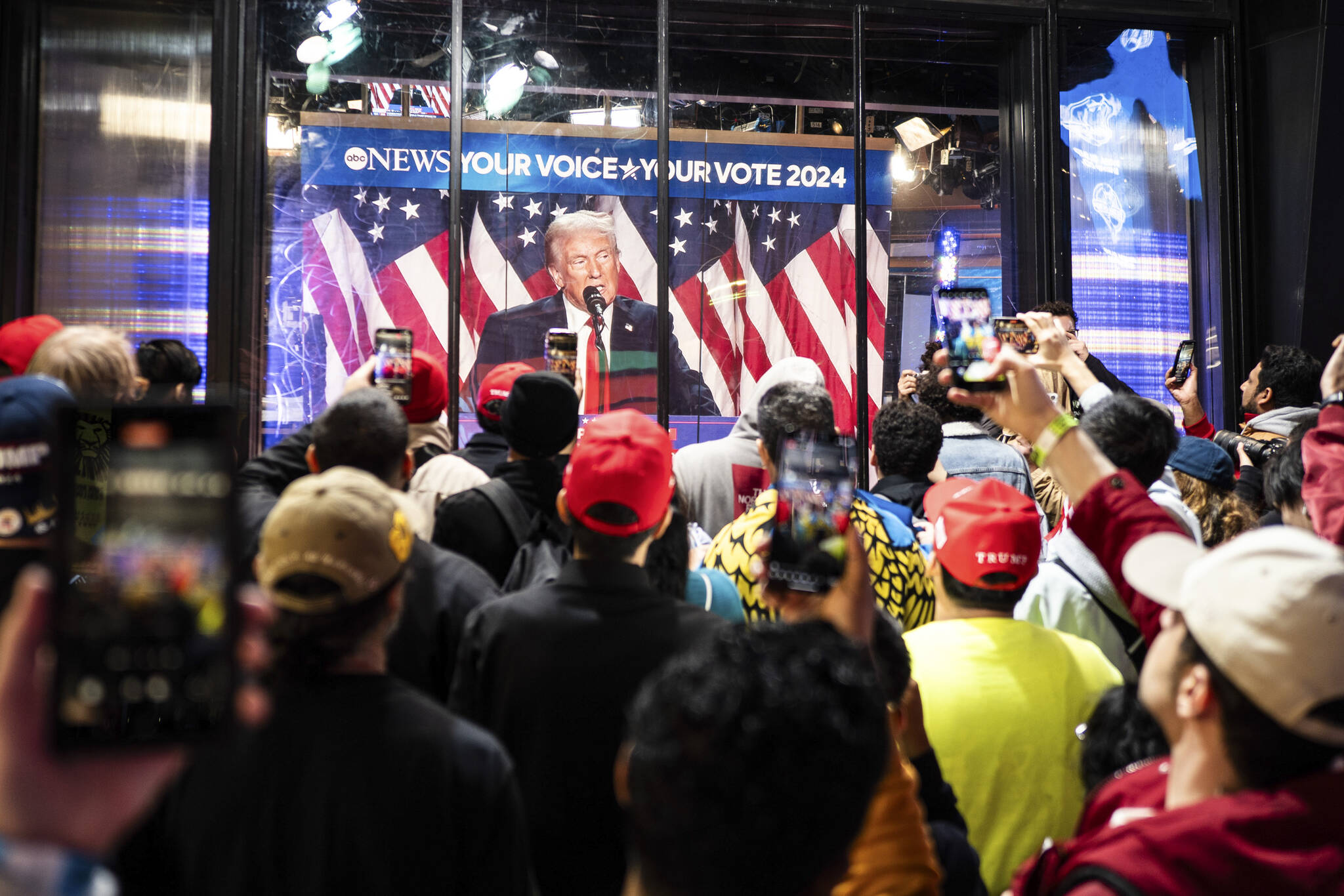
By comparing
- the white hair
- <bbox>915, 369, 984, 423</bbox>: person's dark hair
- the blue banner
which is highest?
the blue banner

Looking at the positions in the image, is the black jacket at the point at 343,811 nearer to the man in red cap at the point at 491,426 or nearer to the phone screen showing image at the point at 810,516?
the phone screen showing image at the point at 810,516

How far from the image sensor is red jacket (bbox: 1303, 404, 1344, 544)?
329 centimetres

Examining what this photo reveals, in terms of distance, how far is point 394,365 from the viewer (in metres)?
4.07

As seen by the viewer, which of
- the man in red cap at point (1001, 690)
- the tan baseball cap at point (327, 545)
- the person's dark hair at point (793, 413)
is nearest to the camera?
the tan baseball cap at point (327, 545)

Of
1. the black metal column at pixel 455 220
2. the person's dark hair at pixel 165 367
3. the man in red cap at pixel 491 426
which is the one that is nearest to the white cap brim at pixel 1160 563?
the man in red cap at pixel 491 426

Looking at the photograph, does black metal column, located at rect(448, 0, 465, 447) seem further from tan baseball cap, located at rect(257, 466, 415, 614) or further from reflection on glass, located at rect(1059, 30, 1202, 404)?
tan baseball cap, located at rect(257, 466, 415, 614)

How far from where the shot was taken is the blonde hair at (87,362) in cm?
325

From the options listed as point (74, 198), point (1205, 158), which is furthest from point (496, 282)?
point (1205, 158)

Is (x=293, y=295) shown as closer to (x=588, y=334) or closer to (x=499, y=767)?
(x=588, y=334)

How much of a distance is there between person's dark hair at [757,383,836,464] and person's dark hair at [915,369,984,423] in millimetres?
1399

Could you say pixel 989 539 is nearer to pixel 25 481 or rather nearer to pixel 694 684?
pixel 694 684

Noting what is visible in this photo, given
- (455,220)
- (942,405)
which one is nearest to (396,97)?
(455,220)

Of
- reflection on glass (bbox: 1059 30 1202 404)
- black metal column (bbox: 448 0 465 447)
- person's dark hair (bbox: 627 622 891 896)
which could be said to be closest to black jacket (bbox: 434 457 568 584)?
person's dark hair (bbox: 627 622 891 896)

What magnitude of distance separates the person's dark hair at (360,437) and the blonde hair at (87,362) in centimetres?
71
